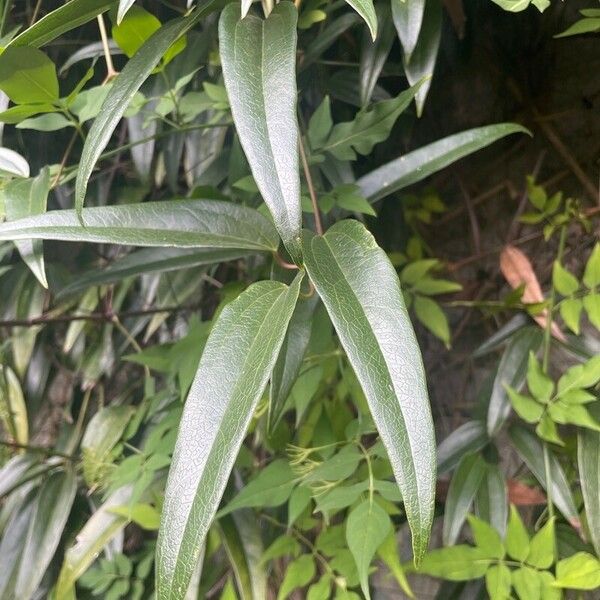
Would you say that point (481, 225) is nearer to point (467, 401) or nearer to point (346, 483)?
point (467, 401)

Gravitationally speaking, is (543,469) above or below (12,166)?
below

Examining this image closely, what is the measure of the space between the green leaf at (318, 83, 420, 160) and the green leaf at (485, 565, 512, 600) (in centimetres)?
33

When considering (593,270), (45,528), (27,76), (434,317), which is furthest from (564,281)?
(45,528)

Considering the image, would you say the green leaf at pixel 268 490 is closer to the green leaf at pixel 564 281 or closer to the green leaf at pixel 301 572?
the green leaf at pixel 301 572

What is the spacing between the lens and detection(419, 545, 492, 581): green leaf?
0.49m

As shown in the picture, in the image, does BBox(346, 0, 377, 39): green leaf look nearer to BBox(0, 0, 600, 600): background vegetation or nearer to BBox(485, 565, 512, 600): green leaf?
BBox(0, 0, 600, 600): background vegetation

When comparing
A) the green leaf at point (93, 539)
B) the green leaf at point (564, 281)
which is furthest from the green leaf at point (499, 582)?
the green leaf at point (93, 539)

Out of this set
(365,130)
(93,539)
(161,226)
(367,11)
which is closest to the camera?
(367,11)

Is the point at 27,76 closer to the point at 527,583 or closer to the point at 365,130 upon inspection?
the point at 365,130

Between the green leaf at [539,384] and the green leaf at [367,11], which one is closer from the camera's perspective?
the green leaf at [367,11]

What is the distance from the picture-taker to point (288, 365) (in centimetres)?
44

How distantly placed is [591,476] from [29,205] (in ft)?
1.51

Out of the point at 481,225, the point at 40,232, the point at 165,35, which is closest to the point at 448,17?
the point at 481,225

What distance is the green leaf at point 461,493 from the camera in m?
0.55
